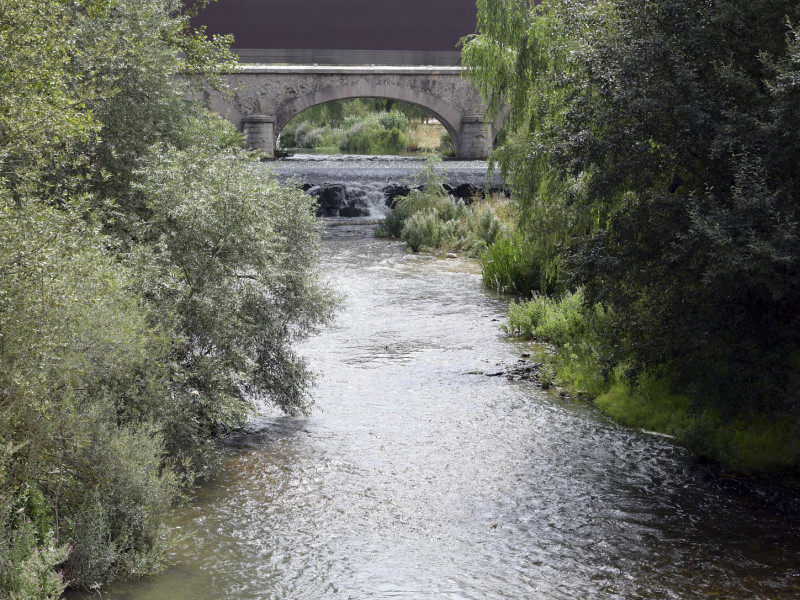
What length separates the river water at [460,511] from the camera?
254 inches

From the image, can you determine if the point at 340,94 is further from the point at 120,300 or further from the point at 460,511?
the point at 460,511

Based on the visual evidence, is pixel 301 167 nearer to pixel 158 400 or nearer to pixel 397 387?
pixel 397 387

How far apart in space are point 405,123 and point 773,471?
140 feet

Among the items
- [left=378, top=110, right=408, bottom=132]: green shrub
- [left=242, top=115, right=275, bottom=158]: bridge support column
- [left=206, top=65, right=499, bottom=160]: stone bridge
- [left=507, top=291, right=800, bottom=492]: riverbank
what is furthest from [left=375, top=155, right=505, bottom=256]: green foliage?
[left=378, top=110, right=408, bottom=132]: green shrub

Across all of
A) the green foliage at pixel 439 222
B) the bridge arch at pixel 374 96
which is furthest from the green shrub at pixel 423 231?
the bridge arch at pixel 374 96

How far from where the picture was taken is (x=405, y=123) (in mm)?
49469

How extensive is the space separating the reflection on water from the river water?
20 mm

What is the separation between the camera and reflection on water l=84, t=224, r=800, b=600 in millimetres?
6453

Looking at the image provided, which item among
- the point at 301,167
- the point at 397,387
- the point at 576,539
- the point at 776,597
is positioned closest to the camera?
the point at 776,597

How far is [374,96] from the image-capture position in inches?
1617

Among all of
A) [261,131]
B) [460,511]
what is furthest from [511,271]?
[261,131]

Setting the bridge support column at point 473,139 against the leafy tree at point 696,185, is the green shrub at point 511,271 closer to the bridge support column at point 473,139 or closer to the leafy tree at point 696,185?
the leafy tree at point 696,185

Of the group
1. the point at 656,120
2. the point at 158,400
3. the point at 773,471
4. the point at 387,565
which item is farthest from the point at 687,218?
the point at 158,400

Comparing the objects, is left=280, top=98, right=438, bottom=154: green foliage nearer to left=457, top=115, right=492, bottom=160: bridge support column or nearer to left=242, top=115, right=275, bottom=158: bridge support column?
left=457, top=115, right=492, bottom=160: bridge support column
